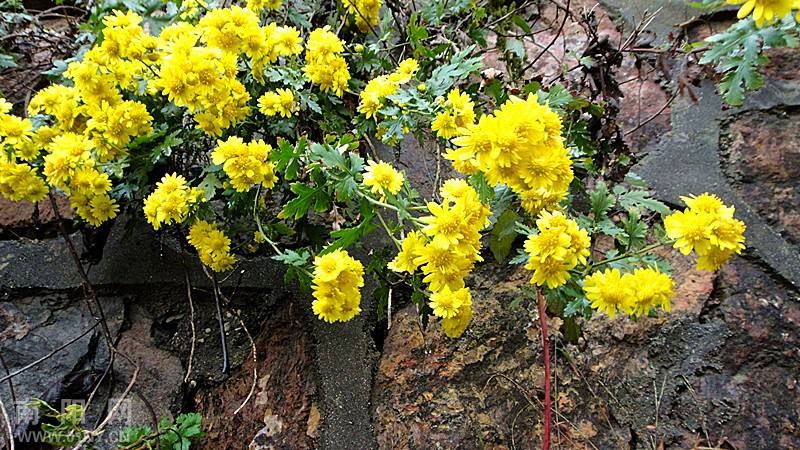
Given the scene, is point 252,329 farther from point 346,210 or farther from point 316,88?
point 316,88

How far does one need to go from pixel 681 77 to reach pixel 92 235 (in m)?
1.15

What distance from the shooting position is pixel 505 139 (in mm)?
750

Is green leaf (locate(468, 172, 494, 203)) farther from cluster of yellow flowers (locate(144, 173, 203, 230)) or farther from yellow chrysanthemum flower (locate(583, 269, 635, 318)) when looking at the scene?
cluster of yellow flowers (locate(144, 173, 203, 230))

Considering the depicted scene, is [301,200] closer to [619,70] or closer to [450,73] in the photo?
[450,73]

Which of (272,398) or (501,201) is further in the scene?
(272,398)

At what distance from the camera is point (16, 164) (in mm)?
1089

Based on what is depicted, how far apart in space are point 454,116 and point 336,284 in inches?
13.2

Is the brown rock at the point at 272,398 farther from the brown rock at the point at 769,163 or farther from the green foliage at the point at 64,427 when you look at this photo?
the brown rock at the point at 769,163

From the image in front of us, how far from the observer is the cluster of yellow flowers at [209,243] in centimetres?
107

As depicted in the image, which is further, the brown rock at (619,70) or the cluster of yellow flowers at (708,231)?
the brown rock at (619,70)

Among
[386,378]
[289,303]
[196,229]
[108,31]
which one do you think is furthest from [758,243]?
[108,31]

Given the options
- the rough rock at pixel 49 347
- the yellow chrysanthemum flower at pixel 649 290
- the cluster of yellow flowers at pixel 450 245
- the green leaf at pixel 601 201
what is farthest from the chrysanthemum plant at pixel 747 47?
the rough rock at pixel 49 347

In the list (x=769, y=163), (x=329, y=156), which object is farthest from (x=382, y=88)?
(x=769, y=163)

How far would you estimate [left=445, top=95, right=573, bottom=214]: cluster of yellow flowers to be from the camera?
29.6 inches
